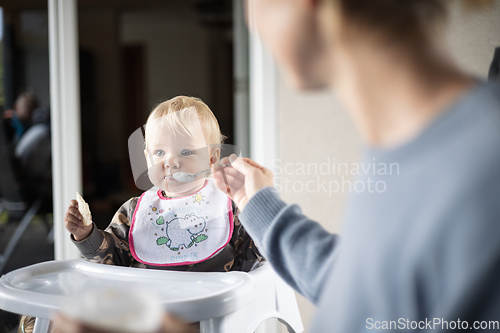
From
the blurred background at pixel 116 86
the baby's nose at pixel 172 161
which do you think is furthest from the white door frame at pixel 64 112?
the baby's nose at pixel 172 161

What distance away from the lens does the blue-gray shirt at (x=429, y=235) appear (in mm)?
263

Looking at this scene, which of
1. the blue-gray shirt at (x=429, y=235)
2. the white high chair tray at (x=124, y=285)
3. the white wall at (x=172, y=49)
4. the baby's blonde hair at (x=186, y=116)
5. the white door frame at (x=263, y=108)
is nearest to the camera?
the blue-gray shirt at (x=429, y=235)

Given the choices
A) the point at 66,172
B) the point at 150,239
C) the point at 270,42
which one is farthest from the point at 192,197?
the point at 270,42

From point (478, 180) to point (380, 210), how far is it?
0.07m

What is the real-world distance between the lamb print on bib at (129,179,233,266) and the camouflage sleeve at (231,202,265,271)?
0.02 m

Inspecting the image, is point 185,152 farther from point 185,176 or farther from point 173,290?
point 173,290

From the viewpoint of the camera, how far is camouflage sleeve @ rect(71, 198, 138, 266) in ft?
2.21

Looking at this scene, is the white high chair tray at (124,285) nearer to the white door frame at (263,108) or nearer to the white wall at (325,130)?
the white wall at (325,130)

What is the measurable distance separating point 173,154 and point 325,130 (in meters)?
0.35

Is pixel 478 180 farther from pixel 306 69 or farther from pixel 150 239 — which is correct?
pixel 150 239

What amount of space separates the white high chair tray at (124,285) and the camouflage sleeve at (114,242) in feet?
0.07
